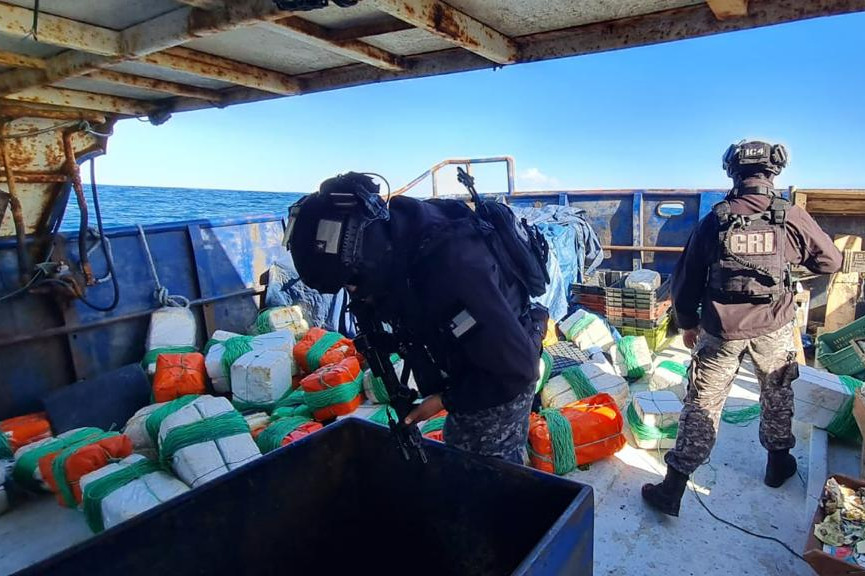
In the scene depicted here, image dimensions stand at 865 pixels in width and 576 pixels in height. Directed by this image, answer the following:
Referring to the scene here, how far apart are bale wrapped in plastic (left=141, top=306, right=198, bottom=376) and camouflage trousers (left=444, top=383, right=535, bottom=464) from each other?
3.48m

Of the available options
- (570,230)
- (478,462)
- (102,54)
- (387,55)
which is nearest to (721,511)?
(478,462)

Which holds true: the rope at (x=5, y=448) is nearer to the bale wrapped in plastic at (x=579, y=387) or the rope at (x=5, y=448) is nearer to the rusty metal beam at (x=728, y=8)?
the bale wrapped in plastic at (x=579, y=387)

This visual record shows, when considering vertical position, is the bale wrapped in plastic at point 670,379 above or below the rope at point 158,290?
below

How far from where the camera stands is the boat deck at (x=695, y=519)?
245cm

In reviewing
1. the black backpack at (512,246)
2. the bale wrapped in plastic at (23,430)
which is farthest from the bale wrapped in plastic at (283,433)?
the black backpack at (512,246)

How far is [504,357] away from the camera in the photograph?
4.91ft

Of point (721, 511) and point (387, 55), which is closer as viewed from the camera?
point (387, 55)

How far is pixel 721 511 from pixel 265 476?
2576 mm

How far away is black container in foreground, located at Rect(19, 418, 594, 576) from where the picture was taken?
1279mm

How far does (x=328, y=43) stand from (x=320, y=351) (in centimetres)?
292

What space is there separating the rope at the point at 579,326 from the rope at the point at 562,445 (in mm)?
2131

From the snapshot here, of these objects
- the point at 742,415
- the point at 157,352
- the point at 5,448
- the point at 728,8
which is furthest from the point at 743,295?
the point at 5,448

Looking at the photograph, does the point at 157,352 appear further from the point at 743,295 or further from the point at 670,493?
the point at 743,295

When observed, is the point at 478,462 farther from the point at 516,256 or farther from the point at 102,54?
the point at 102,54
